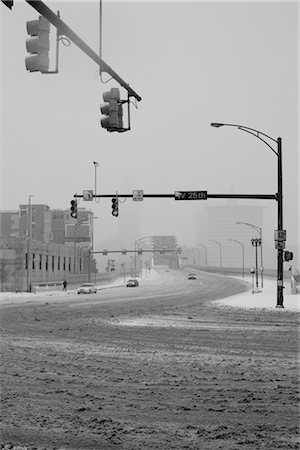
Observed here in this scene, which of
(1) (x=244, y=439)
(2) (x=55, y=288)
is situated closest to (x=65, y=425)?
(1) (x=244, y=439)

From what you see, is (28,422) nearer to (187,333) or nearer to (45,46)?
(45,46)

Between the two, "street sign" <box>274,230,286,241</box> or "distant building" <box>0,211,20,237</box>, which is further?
"distant building" <box>0,211,20,237</box>

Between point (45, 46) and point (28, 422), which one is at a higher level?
point (45, 46)

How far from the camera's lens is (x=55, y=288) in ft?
233

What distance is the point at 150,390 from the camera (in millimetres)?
9492

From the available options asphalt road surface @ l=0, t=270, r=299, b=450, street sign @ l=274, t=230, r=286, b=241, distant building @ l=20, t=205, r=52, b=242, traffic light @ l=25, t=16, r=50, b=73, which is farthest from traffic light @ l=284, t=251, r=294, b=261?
distant building @ l=20, t=205, r=52, b=242

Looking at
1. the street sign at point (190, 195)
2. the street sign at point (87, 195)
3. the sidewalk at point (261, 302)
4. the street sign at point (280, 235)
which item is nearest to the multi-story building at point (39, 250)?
the street sign at point (87, 195)

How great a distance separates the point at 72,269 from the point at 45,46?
8620cm

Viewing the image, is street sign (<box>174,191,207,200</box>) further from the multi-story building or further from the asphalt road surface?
the multi-story building

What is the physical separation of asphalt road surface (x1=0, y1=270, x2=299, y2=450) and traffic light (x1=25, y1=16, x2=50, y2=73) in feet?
19.4

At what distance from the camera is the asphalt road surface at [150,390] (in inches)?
273

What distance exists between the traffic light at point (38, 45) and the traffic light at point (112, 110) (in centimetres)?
395

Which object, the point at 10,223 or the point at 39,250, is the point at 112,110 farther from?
the point at 10,223

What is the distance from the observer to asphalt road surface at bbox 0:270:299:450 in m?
6.93
